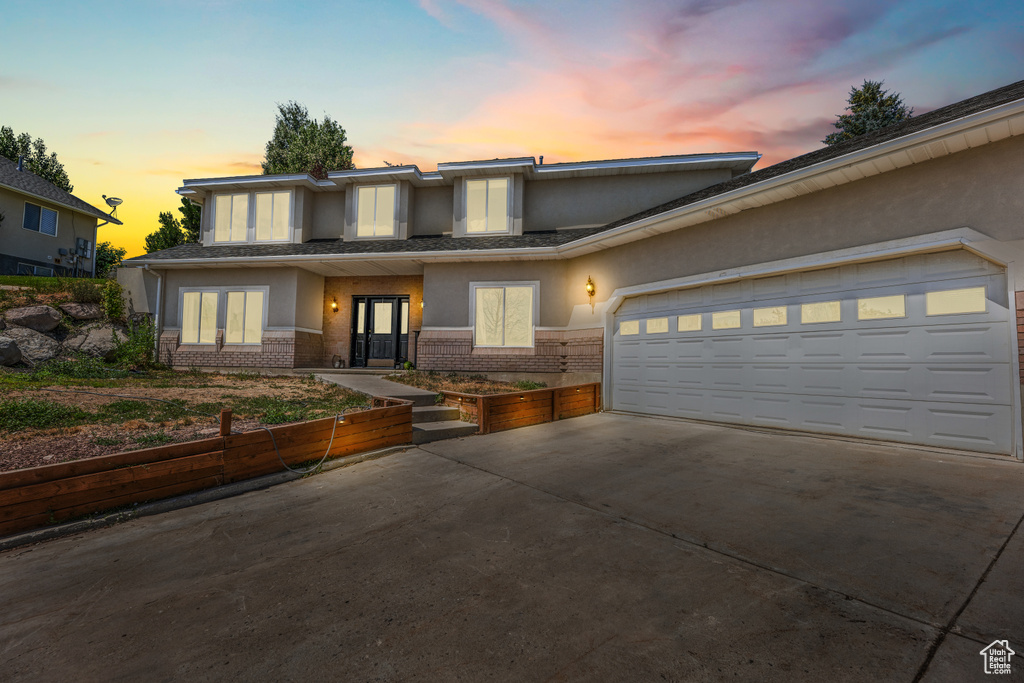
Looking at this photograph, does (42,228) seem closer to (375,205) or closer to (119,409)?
(375,205)

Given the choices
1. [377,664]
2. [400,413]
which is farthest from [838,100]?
[377,664]

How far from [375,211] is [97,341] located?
31.4 ft

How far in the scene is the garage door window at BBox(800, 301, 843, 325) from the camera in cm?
660

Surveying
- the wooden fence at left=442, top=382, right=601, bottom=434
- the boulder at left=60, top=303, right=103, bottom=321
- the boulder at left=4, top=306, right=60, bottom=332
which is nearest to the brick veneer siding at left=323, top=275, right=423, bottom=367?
the wooden fence at left=442, top=382, right=601, bottom=434

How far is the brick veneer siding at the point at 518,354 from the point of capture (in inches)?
431

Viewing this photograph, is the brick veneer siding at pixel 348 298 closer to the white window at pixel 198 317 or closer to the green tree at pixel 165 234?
the white window at pixel 198 317

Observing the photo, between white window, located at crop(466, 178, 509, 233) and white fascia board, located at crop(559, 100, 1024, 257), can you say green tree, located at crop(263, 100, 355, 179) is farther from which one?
white fascia board, located at crop(559, 100, 1024, 257)

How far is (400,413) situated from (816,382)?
22.7 feet

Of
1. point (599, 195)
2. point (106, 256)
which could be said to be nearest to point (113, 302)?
point (599, 195)

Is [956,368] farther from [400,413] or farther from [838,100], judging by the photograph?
[838,100]

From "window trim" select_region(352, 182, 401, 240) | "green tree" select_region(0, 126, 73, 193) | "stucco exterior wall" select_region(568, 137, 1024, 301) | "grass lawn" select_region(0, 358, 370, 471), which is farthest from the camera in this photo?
"green tree" select_region(0, 126, 73, 193)

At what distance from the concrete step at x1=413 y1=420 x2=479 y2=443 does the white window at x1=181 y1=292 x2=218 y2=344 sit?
36.6ft

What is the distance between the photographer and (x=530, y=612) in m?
2.30

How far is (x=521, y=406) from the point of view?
8016 mm
